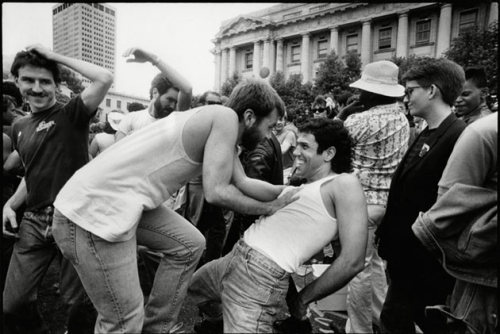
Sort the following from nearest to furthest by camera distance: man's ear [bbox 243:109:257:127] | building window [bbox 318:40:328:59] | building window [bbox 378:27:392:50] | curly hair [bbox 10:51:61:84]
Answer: man's ear [bbox 243:109:257:127] → curly hair [bbox 10:51:61:84] → building window [bbox 378:27:392:50] → building window [bbox 318:40:328:59]

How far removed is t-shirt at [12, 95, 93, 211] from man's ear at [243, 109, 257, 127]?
1043 mm

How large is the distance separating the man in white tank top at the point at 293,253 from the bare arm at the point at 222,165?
21 cm

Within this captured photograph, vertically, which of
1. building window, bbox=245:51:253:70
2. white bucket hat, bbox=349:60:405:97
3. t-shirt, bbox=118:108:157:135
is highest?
building window, bbox=245:51:253:70

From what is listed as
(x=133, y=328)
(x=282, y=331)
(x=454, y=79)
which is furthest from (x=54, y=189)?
(x=454, y=79)

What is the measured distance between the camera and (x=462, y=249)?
1455 millimetres

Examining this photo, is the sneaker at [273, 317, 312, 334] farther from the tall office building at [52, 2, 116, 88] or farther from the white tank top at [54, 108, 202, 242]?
the tall office building at [52, 2, 116, 88]

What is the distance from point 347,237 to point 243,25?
45759mm

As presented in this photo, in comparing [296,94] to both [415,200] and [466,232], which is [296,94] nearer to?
[415,200]

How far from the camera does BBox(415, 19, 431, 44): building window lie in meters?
33.4

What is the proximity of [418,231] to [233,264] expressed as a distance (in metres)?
0.92

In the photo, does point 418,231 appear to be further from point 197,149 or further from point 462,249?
point 197,149

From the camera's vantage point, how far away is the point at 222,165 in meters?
1.73

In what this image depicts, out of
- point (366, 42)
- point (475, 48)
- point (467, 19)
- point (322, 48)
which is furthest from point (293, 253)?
point (322, 48)

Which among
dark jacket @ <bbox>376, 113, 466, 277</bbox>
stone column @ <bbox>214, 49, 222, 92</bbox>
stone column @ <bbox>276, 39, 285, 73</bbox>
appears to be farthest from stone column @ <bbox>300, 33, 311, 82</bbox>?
dark jacket @ <bbox>376, 113, 466, 277</bbox>
